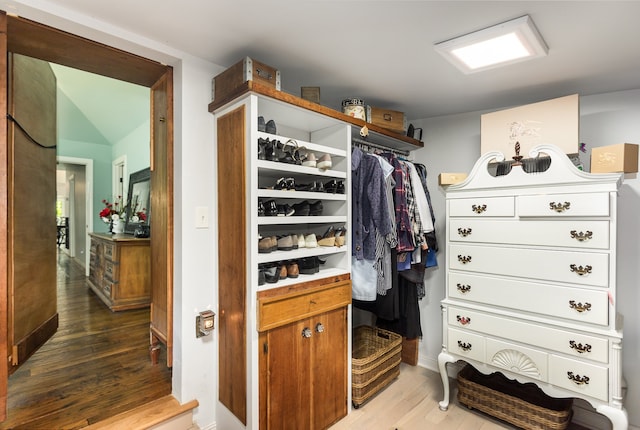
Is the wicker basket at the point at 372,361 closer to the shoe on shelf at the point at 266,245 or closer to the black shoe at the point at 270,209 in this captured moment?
the shoe on shelf at the point at 266,245

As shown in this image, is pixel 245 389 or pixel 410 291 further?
pixel 410 291

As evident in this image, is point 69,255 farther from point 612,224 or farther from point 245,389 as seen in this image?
point 612,224

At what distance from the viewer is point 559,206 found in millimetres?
1723

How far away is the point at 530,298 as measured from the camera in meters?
1.82

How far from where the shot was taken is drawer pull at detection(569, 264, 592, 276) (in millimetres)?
1639

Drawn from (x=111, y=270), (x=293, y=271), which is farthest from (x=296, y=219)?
(x=111, y=270)

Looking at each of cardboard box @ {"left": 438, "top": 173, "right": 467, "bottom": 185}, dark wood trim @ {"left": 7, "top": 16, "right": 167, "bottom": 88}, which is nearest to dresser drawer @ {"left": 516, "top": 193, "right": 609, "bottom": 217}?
cardboard box @ {"left": 438, "top": 173, "right": 467, "bottom": 185}

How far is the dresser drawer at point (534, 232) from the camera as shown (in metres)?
1.62

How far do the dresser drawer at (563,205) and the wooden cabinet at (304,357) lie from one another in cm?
119

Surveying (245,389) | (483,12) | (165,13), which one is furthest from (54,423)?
Result: (483,12)

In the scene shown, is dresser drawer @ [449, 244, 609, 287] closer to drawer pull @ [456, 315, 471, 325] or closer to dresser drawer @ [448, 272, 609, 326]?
dresser drawer @ [448, 272, 609, 326]

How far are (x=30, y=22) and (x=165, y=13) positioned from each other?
1.98 feet

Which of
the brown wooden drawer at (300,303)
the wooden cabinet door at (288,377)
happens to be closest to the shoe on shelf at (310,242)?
the brown wooden drawer at (300,303)

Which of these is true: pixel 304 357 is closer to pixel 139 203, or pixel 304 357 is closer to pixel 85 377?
pixel 85 377
